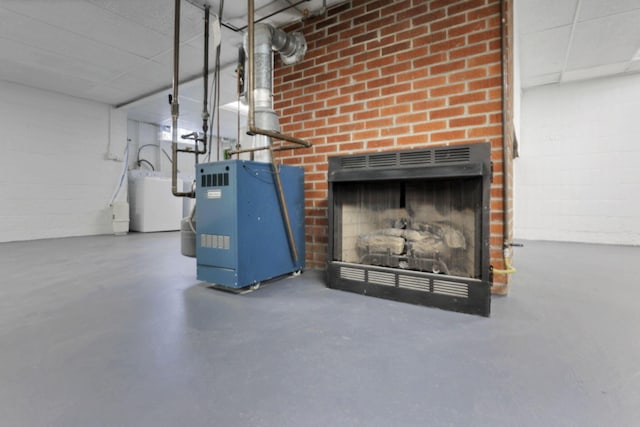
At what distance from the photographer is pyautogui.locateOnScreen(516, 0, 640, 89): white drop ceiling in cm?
285

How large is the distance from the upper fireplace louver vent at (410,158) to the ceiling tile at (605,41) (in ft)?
9.49

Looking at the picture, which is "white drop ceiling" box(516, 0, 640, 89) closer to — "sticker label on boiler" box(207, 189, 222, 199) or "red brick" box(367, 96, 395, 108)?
"red brick" box(367, 96, 395, 108)

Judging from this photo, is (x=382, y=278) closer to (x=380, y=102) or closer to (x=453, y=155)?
(x=453, y=155)

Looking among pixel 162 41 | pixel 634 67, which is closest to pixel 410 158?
pixel 162 41

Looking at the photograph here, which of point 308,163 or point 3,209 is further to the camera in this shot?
point 3,209

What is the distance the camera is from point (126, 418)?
83 centimetres

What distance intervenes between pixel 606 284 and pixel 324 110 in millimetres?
2529

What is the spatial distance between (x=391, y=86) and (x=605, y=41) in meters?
3.10

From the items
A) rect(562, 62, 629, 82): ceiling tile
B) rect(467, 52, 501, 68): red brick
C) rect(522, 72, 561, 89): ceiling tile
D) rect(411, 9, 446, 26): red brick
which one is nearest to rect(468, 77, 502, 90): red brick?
rect(467, 52, 501, 68): red brick

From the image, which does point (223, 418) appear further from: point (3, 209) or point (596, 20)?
point (3, 209)

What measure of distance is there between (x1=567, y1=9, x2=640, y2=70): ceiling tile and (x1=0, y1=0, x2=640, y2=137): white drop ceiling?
10 millimetres

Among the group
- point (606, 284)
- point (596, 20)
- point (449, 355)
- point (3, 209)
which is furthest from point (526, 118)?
point (3, 209)

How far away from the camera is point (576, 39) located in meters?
3.38

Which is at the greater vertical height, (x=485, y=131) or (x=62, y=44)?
(x=62, y=44)
